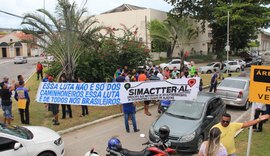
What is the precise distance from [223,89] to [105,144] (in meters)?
7.57

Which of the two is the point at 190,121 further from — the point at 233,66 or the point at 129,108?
the point at 233,66

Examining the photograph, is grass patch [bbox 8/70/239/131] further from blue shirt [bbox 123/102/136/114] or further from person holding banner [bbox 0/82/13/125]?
blue shirt [bbox 123/102/136/114]

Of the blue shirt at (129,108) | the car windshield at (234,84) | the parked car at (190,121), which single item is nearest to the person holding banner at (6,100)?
the blue shirt at (129,108)

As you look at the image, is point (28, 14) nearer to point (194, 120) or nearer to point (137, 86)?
point (137, 86)

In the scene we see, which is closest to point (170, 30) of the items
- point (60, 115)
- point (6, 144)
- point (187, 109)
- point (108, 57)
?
point (108, 57)

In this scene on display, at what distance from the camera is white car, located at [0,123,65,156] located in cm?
618

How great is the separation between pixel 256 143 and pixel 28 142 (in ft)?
21.7

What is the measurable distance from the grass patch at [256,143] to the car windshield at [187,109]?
4.93 feet

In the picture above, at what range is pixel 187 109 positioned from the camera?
923cm

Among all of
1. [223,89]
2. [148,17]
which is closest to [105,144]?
[223,89]

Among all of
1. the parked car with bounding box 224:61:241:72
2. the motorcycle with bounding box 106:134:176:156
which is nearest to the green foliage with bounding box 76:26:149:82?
the motorcycle with bounding box 106:134:176:156

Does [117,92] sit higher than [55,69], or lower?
lower

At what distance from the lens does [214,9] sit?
137 feet

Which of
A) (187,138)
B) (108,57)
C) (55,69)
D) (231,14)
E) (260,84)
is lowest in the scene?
(187,138)
